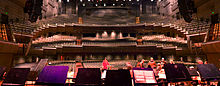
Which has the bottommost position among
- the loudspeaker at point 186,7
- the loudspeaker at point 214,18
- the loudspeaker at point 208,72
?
the loudspeaker at point 208,72

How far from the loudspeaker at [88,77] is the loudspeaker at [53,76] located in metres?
0.42

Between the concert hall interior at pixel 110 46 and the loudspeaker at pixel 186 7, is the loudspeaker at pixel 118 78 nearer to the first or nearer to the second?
the concert hall interior at pixel 110 46

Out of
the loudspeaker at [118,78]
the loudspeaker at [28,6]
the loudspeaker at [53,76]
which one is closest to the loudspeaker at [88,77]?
the loudspeaker at [118,78]

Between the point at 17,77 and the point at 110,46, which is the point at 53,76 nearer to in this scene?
the point at 17,77

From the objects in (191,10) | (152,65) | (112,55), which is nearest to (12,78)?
(152,65)

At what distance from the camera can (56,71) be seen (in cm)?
331

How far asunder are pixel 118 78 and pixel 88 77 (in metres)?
0.80

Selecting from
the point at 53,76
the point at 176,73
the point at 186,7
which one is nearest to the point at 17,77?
the point at 53,76

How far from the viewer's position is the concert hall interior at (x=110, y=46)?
10.8 feet

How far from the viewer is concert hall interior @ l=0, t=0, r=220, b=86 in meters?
3.29

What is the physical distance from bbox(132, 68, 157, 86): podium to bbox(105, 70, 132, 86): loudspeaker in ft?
0.85

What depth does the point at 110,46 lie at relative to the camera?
15.5 m

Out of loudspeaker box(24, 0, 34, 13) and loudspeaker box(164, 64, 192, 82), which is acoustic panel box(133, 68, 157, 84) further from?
loudspeaker box(24, 0, 34, 13)

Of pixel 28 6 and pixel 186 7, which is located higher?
pixel 28 6
